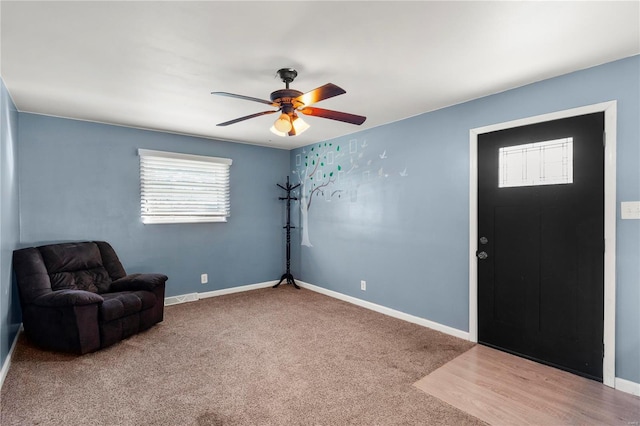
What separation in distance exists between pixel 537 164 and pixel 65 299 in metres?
4.39

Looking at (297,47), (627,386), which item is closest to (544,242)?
(627,386)

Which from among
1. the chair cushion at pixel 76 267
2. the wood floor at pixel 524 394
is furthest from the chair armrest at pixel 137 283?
the wood floor at pixel 524 394

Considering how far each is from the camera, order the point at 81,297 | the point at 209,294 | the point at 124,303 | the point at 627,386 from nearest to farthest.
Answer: the point at 627,386
the point at 81,297
the point at 124,303
the point at 209,294

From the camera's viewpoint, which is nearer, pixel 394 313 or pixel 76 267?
pixel 76 267

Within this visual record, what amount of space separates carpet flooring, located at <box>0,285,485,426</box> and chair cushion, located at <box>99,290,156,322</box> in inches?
12.0

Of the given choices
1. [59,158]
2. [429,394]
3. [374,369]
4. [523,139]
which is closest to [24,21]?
[59,158]

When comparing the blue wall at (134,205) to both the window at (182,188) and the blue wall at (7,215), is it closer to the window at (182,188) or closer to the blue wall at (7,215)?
the window at (182,188)

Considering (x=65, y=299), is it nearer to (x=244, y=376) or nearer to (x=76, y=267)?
(x=76, y=267)

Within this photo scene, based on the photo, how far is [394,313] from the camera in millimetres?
4031

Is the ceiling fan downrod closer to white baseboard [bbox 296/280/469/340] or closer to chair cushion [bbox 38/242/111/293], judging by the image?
white baseboard [bbox 296/280/469/340]

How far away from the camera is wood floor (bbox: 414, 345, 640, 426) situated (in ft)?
6.81

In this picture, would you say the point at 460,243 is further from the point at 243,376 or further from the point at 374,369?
the point at 243,376

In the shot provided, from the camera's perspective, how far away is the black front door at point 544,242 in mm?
2525

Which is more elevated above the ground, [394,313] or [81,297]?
[81,297]
